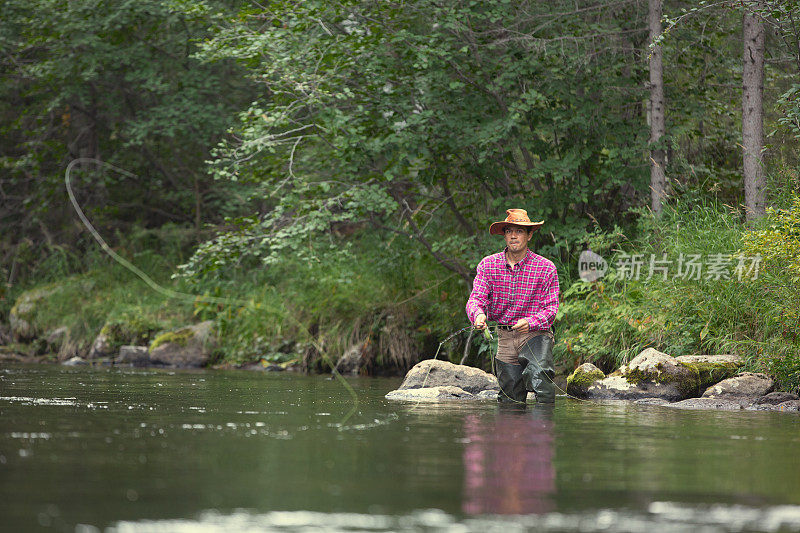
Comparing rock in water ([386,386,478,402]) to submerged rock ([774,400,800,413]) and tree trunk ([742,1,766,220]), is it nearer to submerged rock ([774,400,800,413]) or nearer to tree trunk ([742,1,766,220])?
submerged rock ([774,400,800,413])

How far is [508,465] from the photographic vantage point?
540cm

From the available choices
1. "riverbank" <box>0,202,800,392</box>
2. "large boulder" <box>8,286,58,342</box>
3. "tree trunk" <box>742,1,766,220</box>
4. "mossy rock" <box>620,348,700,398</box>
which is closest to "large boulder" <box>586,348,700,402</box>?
"mossy rock" <box>620,348,700,398</box>

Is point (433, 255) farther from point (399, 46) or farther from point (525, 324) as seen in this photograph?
point (525, 324)

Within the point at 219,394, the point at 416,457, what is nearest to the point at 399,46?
the point at 219,394

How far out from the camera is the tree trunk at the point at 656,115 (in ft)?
43.1

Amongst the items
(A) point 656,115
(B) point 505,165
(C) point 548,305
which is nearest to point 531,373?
(C) point 548,305

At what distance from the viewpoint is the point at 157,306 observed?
1938 cm

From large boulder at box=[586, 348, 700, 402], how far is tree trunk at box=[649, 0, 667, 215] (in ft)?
10.3

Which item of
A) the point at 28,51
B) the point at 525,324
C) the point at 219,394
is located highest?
the point at 28,51

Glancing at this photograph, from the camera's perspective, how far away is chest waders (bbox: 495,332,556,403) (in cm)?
947

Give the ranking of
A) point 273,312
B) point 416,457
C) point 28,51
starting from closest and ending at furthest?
point 416,457 < point 273,312 < point 28,51

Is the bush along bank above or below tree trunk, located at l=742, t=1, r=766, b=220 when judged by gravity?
below

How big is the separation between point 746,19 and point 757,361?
14.8 feet

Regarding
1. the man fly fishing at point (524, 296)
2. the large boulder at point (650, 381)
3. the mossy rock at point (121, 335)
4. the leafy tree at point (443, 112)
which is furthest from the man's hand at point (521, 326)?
the mossy rock at point (121, 335)
